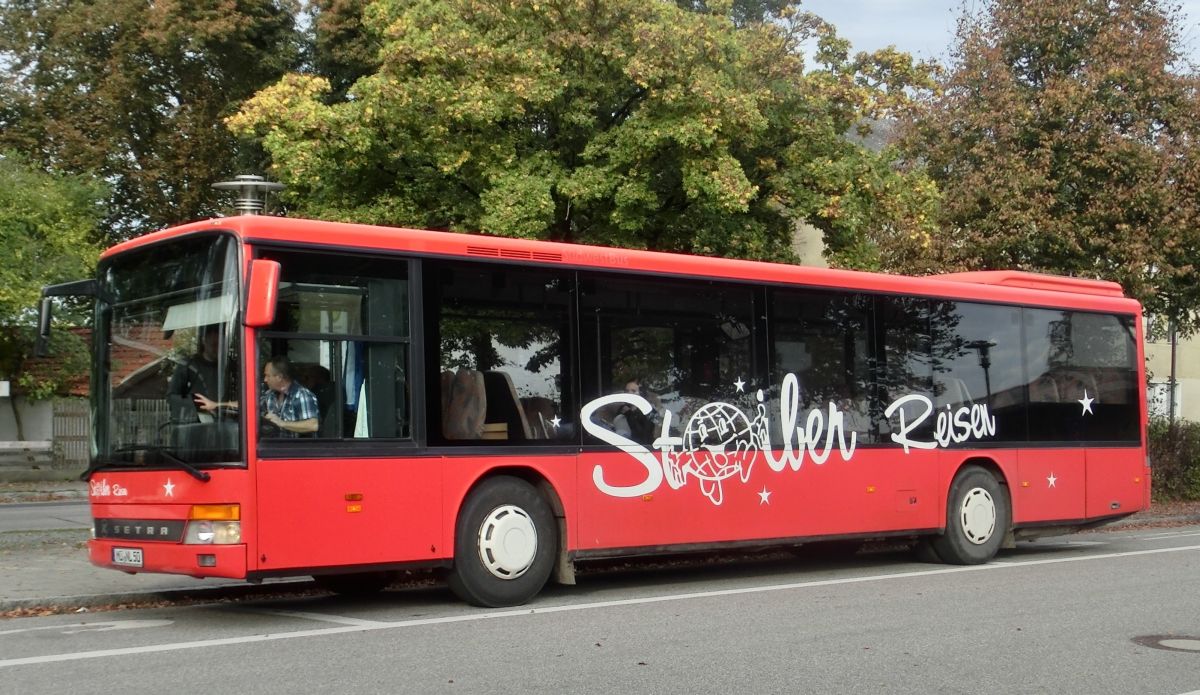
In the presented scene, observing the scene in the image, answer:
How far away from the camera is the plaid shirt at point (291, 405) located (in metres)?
9.38

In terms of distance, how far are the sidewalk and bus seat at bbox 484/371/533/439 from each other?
109 inches

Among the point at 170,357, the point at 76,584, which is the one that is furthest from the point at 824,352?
the point at 76,584

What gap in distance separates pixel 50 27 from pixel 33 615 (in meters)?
24.9

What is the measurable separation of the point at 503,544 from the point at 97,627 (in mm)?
3046

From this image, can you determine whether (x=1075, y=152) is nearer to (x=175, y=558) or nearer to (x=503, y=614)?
(x=503, y=614)

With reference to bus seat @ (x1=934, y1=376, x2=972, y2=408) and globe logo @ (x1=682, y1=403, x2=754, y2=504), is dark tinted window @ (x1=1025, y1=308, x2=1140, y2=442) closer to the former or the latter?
bus seat @ (x1=934, y1=376, x2=972, y2=408)

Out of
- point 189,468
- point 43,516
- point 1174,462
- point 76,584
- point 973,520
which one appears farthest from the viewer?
point 1174,462

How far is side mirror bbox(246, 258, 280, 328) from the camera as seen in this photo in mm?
9094

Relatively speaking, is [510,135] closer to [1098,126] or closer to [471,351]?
[471,351]

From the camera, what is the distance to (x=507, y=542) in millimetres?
10672

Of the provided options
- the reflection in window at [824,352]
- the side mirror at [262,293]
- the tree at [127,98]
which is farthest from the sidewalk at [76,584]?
the tree at [127,98]

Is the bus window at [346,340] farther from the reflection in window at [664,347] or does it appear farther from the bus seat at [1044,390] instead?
the bus seat at [1044,390]

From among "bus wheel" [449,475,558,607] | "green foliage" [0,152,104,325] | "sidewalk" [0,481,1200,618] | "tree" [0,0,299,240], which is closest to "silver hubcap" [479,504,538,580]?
"bus wheel" [449,475,558,607]

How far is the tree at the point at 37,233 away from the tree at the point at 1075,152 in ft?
58.4
